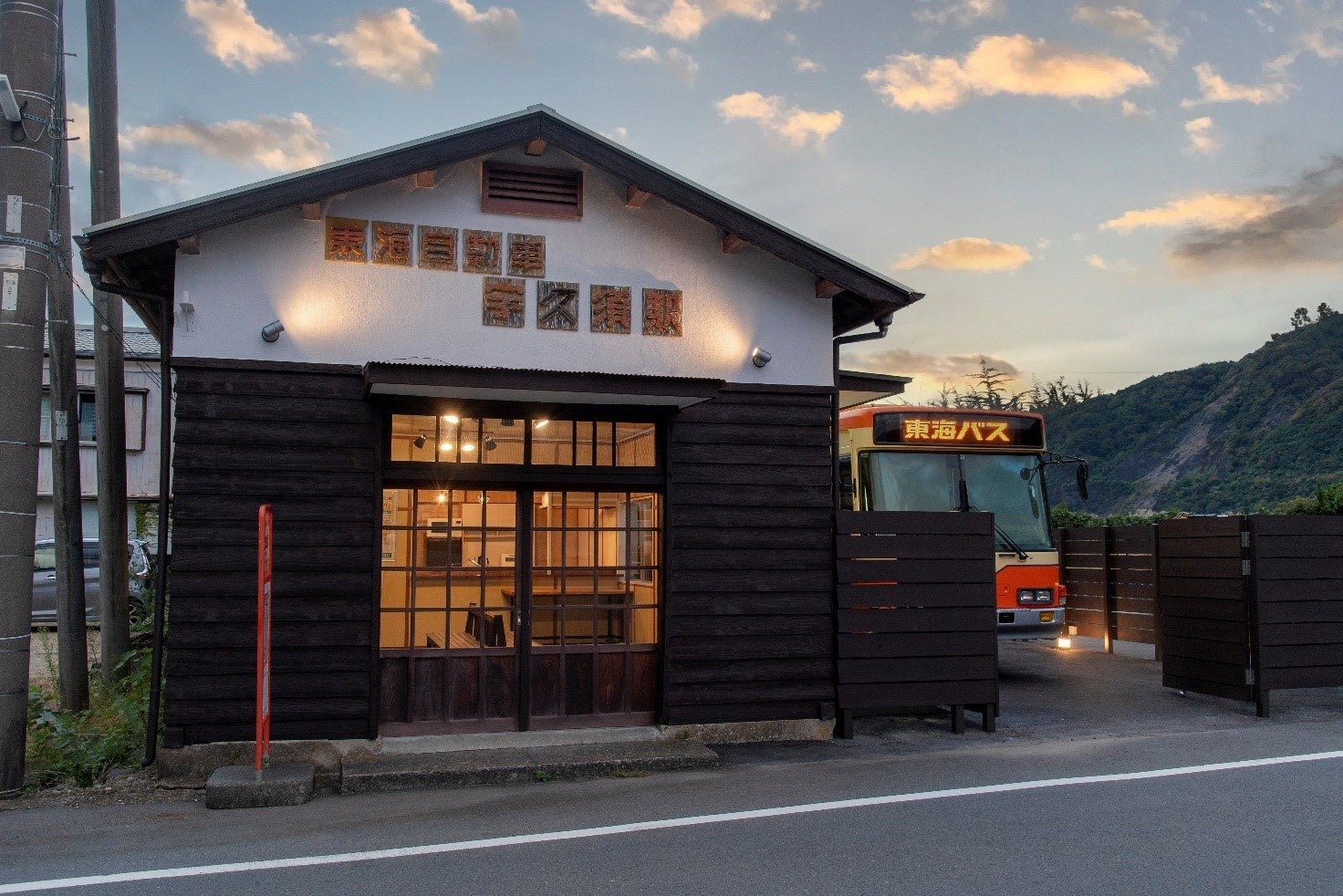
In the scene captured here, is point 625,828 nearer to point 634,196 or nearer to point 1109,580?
point 634,196

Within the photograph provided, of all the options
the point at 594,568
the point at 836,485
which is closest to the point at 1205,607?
the point at 836,485

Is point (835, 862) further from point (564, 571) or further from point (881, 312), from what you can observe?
point (881, 312)

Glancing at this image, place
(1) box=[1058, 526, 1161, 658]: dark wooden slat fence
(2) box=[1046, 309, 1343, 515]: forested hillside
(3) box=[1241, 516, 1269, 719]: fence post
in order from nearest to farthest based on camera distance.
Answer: (3) box=[1241, 516, 1269, 719]: fence post, (1) box=[1058, 526, 1161, 658]: dark wooden slat fence, (2) box=[1046, 309, 1343, 515]: forested hillside

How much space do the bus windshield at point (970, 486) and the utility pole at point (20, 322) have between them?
27.8ft

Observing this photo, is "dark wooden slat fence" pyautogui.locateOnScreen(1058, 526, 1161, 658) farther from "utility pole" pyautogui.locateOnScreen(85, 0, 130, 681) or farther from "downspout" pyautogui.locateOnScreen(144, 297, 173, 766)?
"utility pole" pyautogui.locateOnScreen(85, 0, 130, 681)

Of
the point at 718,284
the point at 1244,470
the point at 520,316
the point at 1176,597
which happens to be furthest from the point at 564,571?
the point at 1244,470

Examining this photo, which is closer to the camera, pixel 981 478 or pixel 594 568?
pixel 594 568

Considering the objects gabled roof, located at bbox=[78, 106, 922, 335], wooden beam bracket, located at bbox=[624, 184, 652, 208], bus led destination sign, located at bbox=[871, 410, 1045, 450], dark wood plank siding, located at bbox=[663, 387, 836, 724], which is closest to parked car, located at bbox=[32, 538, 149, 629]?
gabled roof, located at bbox=[78, 106, 922, 335]

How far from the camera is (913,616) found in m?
9.43

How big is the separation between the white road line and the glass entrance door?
7.95 feet

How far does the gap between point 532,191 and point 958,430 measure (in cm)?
615

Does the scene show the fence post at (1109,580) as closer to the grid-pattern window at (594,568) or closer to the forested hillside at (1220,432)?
the grid-pattern window at (594,568)

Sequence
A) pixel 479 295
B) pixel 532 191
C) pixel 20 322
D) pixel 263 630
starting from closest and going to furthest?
pixel 263 630 < pixel 20 322 < pixel 479 295 < pixel 532 191

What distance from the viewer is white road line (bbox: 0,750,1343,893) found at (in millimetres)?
5531
